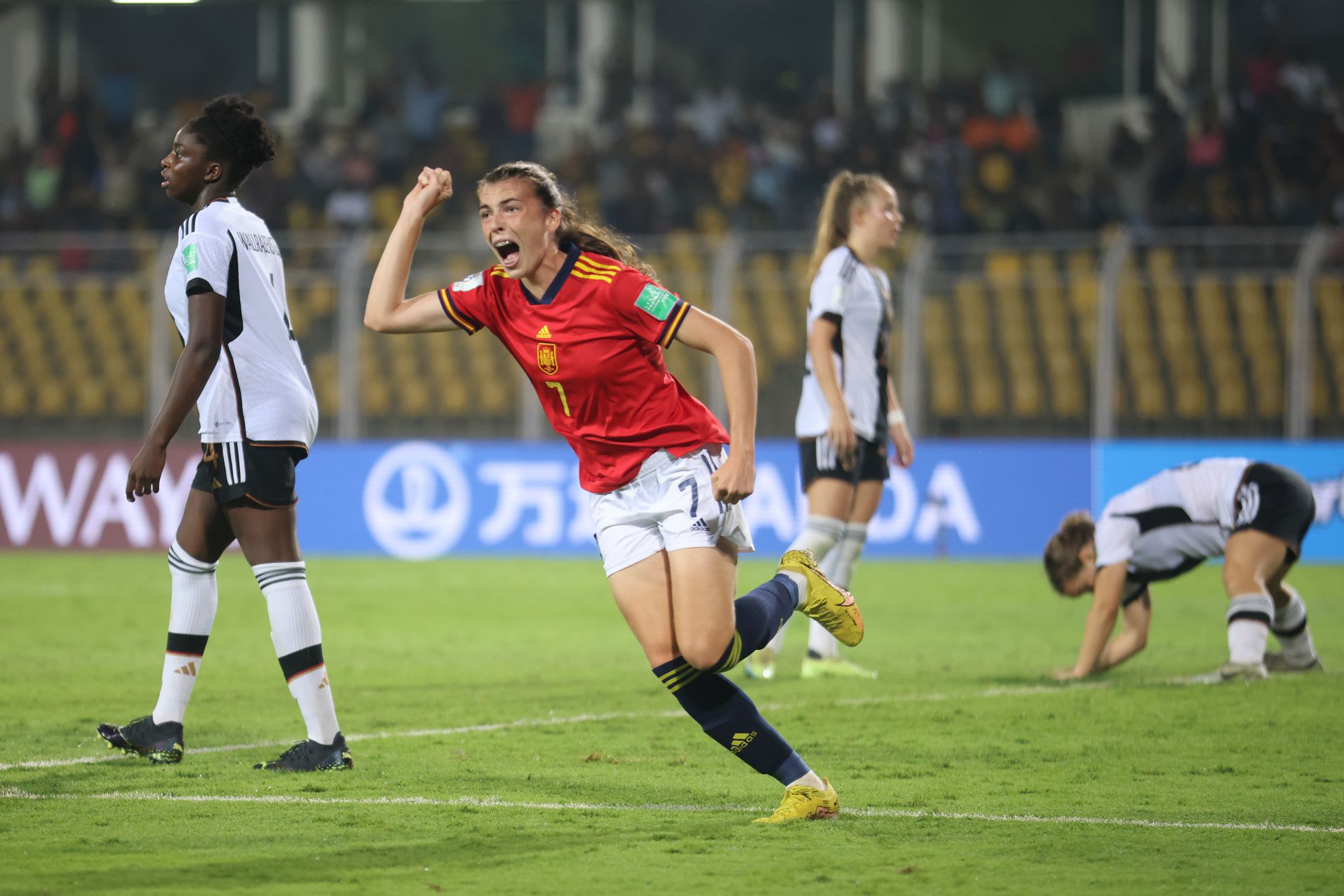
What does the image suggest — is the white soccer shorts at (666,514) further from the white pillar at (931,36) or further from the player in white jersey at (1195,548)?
the white pillar at (931,36)

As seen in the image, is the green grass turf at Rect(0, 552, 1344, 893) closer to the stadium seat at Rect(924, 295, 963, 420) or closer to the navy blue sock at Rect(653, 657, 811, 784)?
the navy blue sock at Rect(653, 657, 811, 784)

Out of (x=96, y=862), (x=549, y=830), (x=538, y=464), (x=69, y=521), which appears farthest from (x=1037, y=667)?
(x=69, y=521)

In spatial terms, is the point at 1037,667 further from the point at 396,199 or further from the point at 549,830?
the point at 396,199

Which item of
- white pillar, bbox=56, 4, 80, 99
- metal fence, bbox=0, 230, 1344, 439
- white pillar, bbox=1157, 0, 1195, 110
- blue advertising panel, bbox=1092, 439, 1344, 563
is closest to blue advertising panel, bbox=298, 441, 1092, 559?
blue advertising panel, bbox=1092, 439, 1344, 563

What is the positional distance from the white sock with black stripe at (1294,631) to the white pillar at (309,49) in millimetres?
19183

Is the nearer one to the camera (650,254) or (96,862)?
(96,862)

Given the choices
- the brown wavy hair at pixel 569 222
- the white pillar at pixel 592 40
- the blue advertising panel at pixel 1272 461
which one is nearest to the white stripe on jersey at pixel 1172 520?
the brown wavy hair at pixel 569 222

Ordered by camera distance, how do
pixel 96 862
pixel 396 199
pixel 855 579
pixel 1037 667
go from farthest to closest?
pixel 396 199 → pixel 855 579 → pixel 1037 667 → pixel 96 862

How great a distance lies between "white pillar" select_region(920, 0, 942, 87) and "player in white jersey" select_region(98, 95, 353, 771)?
1770 centimetres

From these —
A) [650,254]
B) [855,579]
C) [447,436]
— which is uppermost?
[650,254]

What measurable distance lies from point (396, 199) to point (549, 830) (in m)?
17.5

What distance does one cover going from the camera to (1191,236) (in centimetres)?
1554

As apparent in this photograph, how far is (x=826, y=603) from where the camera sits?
539 cm

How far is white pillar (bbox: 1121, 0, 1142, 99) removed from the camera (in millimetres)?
21594
